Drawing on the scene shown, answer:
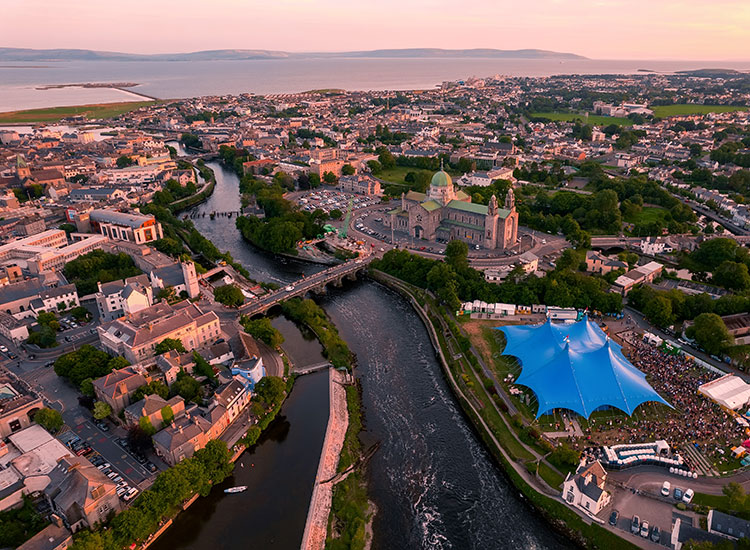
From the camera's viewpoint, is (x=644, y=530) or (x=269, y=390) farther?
(x=269, y=390)

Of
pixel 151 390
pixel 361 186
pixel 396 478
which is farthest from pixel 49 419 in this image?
pixel 361 186

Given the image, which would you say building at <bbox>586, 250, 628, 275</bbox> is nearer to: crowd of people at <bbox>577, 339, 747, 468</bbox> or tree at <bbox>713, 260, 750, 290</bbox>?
tree at <bbox>713, 260, 750, 290</bbox>

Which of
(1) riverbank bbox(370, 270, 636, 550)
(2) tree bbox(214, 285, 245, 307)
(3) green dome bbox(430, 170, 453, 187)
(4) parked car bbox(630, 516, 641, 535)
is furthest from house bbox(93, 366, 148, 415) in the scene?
(3) green dome bbox(430, 170, 453, 187)

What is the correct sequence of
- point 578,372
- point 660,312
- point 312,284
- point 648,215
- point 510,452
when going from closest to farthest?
point 510,452 → point 578,372 → point 660,312 → point 312,284 → point 648,215

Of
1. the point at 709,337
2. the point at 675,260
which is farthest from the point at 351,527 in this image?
the point at 675,260

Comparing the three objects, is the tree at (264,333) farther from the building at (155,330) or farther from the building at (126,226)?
the building at (126,226)

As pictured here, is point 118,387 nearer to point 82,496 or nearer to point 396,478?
point 82,496
